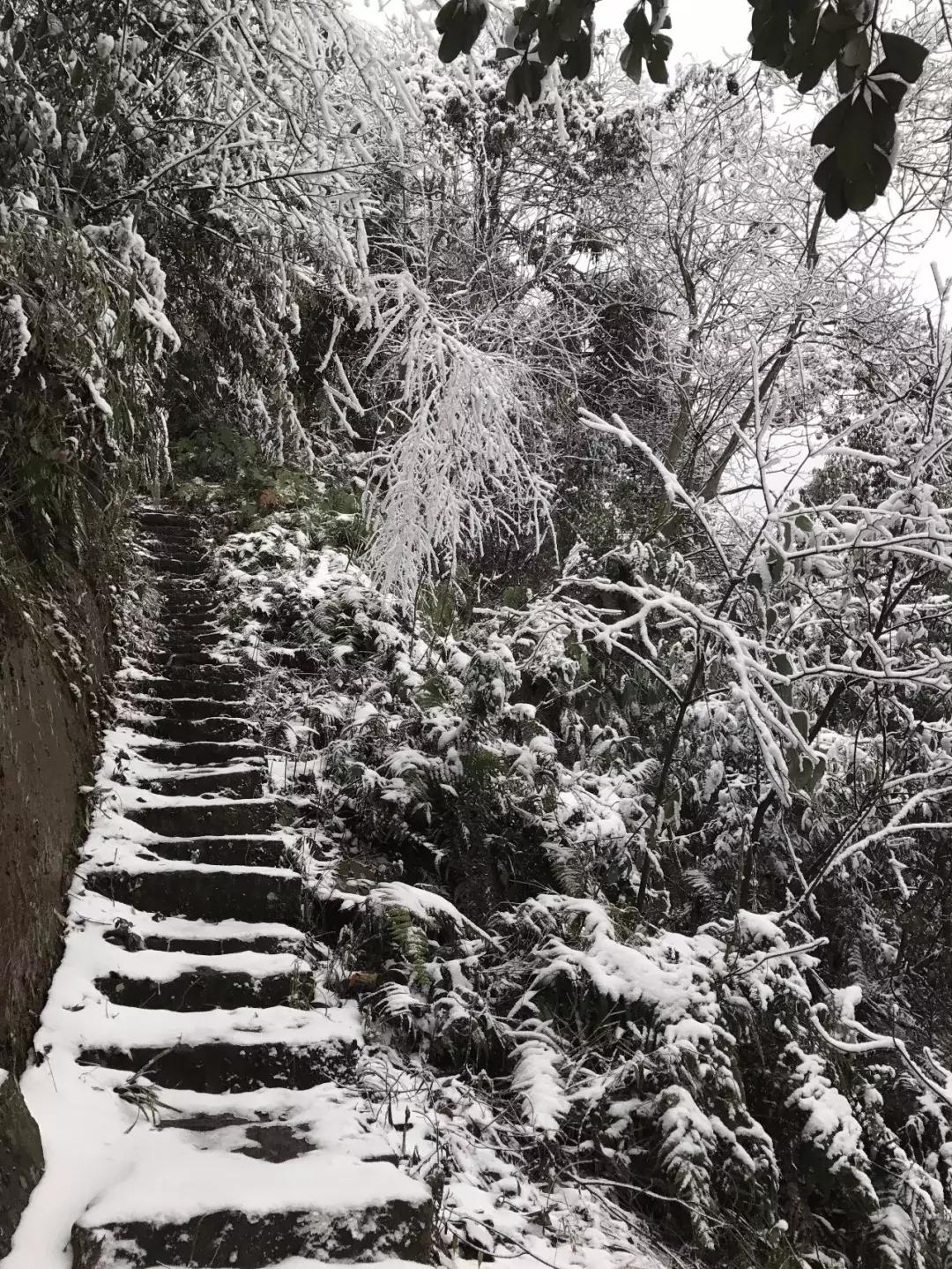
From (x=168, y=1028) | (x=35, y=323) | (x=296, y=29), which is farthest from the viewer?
(x=296, y=29)

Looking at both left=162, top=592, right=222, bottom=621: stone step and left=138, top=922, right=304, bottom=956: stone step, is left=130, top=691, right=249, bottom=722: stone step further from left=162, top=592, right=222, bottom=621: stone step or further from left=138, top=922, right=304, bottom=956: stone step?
left=138, top=922, right=304, bottom=956: stone step

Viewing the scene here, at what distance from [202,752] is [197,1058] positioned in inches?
82.8

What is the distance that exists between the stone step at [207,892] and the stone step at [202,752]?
0.94 m

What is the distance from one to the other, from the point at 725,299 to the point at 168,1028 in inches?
452

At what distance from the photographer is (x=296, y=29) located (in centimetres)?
468

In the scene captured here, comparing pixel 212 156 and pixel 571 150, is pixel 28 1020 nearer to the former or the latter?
pixel 212 156

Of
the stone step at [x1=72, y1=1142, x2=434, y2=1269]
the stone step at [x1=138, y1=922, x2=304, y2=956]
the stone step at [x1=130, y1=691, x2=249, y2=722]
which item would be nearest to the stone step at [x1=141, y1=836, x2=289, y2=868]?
the stone step at [x1=138, y1=922, x2=304, y2=956]

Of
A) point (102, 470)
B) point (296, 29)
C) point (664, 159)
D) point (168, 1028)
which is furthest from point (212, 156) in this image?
point (664, 159)

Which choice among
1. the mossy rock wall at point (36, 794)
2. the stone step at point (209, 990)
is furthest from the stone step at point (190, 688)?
the stone step at point (209, 990)

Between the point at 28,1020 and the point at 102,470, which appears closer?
the point at 28,1020

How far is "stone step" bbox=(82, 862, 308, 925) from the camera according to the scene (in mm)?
3635

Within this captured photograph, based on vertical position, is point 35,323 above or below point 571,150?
below

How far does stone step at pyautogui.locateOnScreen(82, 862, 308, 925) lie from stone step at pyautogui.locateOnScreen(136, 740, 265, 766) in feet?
3.09

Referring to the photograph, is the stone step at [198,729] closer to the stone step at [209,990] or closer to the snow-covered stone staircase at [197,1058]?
the snow-covered stone staircase at [197,1058]
